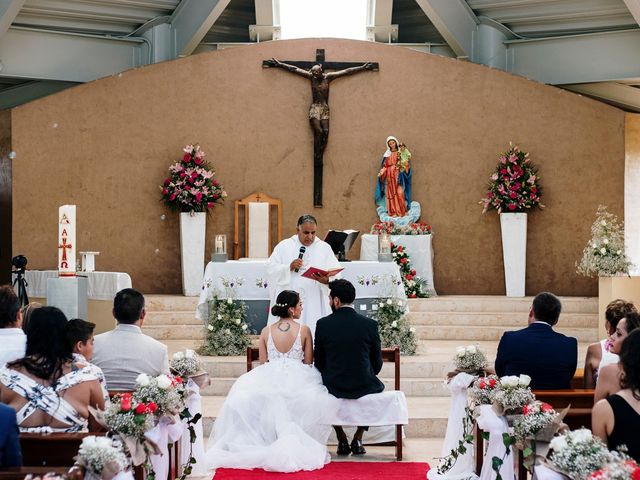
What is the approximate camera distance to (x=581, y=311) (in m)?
11.9

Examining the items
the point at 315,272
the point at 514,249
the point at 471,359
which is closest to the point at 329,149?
the point at 514,249

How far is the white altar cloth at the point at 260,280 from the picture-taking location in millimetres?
9734

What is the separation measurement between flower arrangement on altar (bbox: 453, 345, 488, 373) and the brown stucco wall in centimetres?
702

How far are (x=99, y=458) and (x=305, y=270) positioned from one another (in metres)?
5.04

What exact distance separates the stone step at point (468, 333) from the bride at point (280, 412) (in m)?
4.62

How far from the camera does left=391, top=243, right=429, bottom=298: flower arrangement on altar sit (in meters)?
12.0

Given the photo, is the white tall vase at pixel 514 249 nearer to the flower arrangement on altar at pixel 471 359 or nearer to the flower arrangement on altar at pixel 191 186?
the flower arrangement on altar at pixel 191 186

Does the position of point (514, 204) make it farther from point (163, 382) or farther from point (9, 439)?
point (9, 439)

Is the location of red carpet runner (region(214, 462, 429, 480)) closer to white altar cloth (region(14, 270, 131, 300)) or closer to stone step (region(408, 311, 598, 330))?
white altar cloth (region(14, 270, 131, 300))

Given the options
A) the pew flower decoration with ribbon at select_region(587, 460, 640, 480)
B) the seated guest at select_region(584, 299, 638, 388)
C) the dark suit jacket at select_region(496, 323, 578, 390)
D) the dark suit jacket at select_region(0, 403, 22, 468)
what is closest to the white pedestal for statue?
the dark suit jacket at select_region(496, 323, 578, 390)

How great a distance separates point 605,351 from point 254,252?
750 centimetres

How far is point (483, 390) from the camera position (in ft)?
18.0

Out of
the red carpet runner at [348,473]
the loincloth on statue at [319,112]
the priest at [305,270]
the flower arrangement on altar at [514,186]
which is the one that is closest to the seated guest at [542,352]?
the red carpet runner at [348,473]

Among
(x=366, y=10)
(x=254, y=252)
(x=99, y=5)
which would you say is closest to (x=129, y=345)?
(x=254, y=252)
